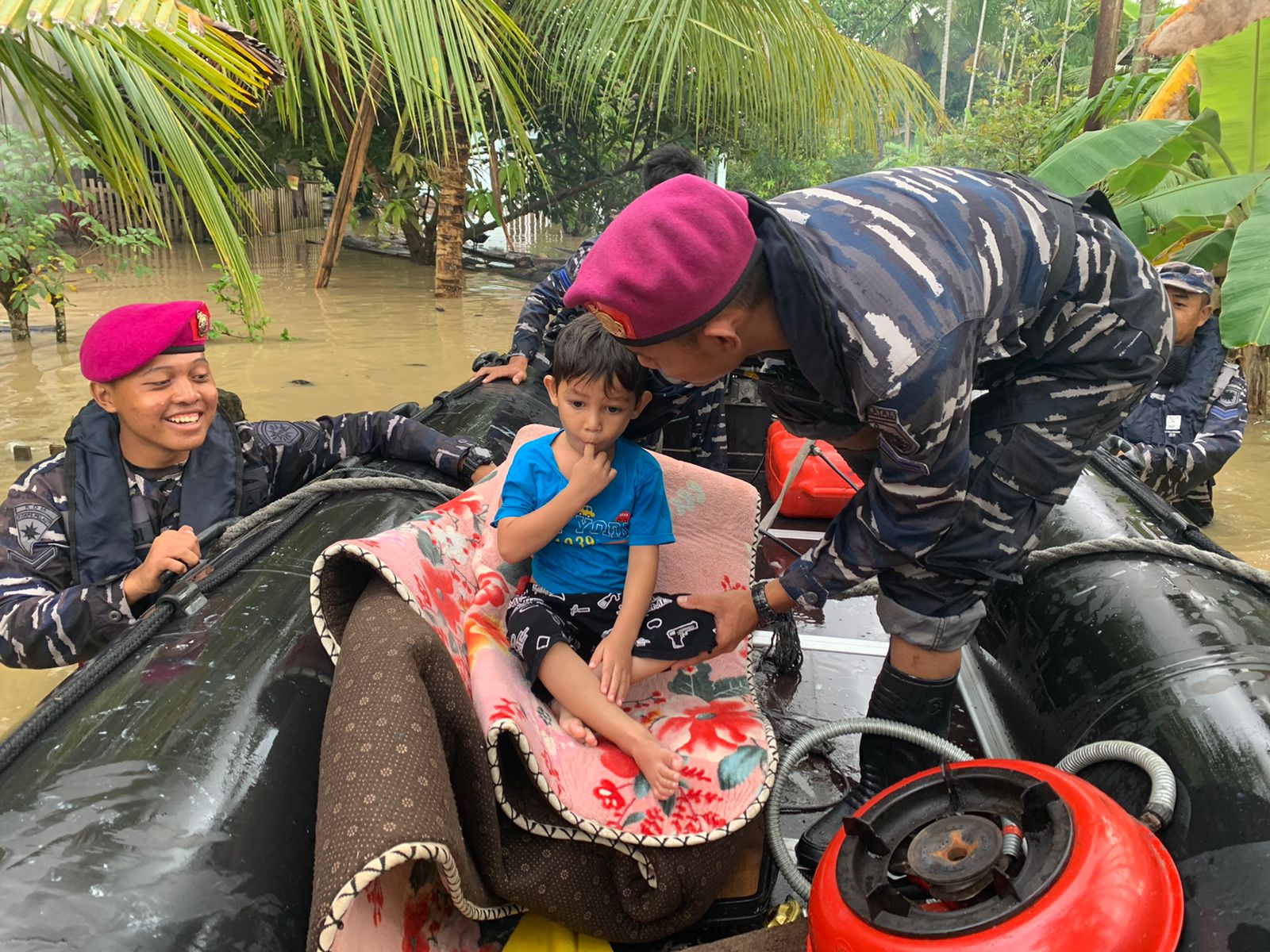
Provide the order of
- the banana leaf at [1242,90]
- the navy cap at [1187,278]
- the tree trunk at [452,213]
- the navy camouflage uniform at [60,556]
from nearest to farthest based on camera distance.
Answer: the navy camouflage uniform at [60,556]
the navy cap at [1187,278]
the banana leaf at [1242,90]
the tree trunk at [452,213]

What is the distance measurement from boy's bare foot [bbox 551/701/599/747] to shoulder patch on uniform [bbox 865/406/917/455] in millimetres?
715

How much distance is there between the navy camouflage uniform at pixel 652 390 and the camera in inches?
76.7

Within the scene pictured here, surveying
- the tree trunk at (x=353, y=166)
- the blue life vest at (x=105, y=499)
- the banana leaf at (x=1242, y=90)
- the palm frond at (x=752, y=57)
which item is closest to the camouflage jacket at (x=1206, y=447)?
the banana leaf at (x=1242, y=90)

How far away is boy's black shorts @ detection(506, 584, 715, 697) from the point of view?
5.65 feet

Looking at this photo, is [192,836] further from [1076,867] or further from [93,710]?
[1076,867]

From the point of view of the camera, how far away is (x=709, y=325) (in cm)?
127

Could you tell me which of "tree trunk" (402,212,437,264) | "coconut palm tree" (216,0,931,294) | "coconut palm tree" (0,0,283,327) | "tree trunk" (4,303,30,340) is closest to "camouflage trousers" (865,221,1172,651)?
"coconut palm tree" (0,0,283,327)

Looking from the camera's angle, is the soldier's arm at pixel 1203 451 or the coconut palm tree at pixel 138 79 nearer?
the coconut palm tree at pixel 138 79

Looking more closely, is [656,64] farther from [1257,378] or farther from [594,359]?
[594,359]

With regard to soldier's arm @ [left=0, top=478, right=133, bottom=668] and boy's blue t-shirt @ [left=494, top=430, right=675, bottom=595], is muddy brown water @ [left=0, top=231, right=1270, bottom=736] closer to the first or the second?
soldier's arm @ [left=0, top=478, right=133, bottom=668]

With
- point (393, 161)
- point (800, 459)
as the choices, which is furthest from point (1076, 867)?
point (393, 161)

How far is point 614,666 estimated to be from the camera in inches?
68.0

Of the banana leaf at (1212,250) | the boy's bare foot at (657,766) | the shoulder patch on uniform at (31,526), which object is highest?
the banana leaf at (1212,250)

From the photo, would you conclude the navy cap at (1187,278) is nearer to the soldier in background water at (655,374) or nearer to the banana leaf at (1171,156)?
the banana leaf at (1171,156)
